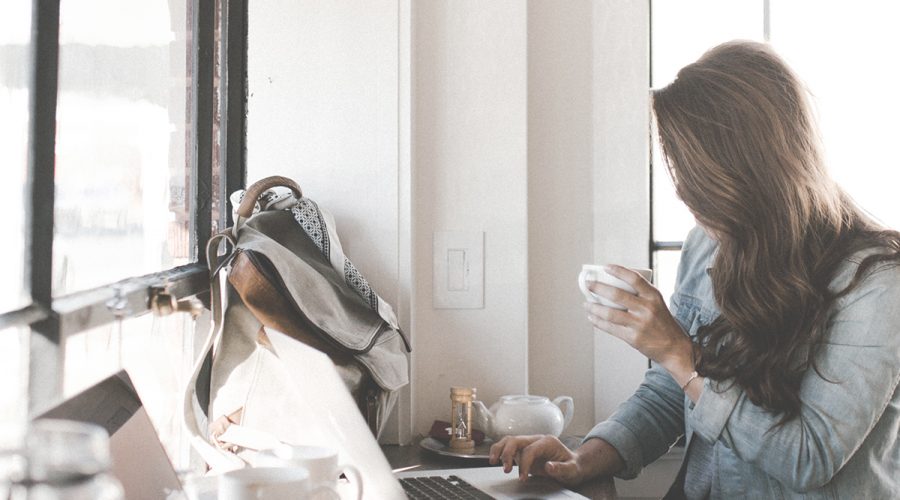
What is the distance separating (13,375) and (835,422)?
Result: 1.05m

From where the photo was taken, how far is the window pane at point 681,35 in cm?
225

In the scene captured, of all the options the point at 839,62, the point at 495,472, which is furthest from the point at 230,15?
the point at 839,62

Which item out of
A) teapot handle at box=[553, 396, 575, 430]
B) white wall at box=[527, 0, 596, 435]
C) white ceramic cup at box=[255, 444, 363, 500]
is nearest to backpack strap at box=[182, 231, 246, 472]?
white ceramic cup at box=[255, 444, 363, 500]

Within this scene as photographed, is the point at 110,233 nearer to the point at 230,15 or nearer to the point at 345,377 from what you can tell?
the point at 345,377

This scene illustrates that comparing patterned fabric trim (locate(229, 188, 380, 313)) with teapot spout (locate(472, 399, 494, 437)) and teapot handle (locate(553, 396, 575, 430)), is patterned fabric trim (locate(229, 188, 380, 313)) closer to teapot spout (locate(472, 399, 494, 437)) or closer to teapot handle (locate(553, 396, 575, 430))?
teapot spout (locate(472, 399, 494, 437))

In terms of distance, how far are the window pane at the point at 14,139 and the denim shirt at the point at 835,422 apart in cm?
95

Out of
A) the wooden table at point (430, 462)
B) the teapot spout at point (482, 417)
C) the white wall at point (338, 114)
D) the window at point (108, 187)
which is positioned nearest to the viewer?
the window at point (108, 187)

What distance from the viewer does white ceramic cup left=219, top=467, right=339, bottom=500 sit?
0.83m

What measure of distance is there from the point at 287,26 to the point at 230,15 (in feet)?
0.39

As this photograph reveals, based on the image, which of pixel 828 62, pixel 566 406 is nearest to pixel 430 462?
pixel 566 406

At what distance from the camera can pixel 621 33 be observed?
2184 millimetres

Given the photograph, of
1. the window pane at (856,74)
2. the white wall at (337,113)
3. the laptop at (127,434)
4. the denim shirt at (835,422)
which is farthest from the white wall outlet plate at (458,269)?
the laptop at (127,434)

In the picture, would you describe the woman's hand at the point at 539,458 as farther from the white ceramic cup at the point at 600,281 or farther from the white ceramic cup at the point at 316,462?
the white ceramic cup at the point at 316,462

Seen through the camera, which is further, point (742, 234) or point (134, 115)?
point (742, 234)
